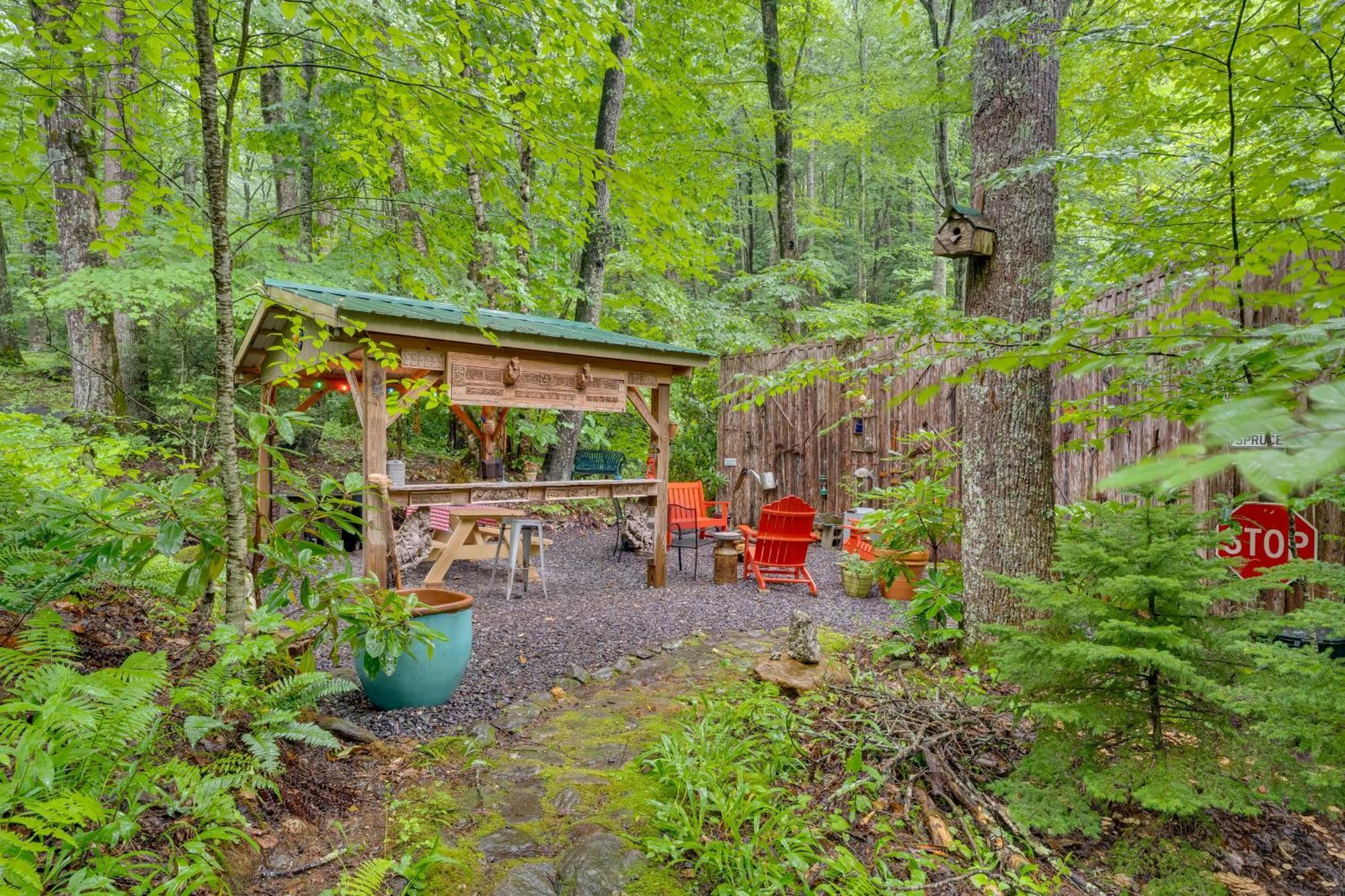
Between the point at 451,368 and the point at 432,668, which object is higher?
the point at 451,368

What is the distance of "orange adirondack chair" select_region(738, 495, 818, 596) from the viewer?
611 centimetres

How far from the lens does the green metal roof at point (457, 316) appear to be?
430 centimetres

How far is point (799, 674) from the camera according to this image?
334 centimetres

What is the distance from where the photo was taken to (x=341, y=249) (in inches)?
340

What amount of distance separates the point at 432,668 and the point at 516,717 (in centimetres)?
48

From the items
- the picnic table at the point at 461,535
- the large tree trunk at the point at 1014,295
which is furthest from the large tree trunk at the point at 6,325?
the large tree trunk at the point at 1014,295

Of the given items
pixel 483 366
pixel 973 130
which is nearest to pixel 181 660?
pixel 483 366

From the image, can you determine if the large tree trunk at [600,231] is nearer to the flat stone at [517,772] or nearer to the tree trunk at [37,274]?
the flat stone at [517,772]

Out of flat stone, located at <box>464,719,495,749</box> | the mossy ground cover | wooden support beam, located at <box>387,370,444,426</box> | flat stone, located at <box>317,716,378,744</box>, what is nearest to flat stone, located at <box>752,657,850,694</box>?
the mossy ground cover

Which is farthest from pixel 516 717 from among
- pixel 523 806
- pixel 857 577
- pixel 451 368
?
pixel 857 577

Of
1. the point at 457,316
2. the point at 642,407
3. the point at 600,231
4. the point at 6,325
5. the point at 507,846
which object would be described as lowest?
the point at 507,846

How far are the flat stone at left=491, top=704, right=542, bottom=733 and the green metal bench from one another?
6483 millimetres

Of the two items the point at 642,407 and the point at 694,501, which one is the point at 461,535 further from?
the point at 694,501

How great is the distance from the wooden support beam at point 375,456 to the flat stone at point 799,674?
2.44 metres
